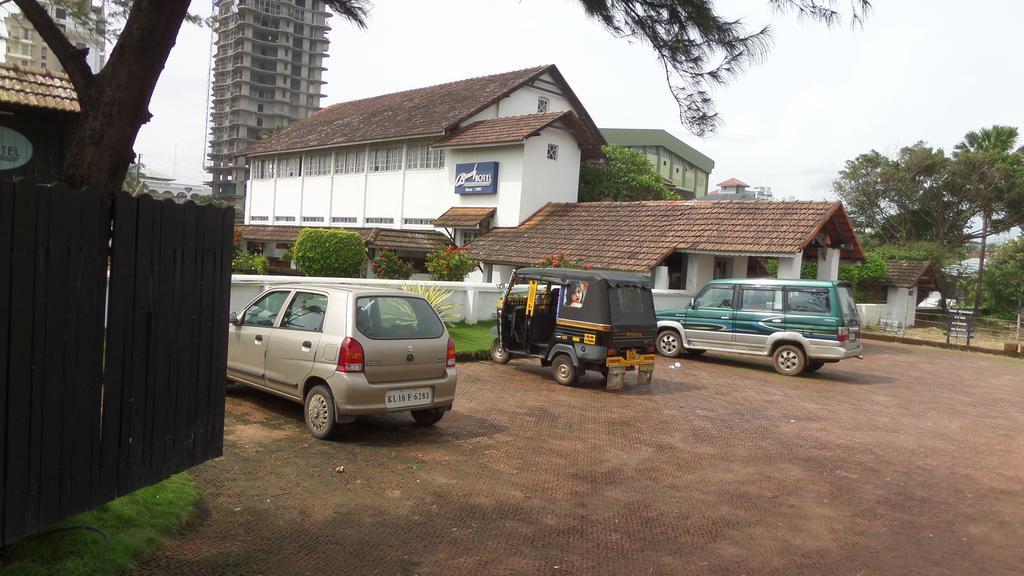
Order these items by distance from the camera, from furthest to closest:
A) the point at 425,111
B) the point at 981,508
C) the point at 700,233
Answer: the point at 425,111
the point at 700,233
the point at 981,508

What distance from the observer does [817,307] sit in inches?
557

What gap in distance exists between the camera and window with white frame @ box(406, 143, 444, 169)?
99.0ft

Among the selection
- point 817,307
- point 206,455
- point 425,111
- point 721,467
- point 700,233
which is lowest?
point 721,467

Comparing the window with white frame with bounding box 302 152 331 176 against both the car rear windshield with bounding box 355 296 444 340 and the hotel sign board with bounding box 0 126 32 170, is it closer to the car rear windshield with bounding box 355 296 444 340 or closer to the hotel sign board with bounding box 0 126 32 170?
the hotel sign board with bounding box 0 126 32 170

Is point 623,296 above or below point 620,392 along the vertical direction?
above

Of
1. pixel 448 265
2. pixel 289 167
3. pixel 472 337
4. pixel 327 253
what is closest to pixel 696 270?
pixel 448 265

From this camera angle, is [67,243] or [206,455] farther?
[206,455]

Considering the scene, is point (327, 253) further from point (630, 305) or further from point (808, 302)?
point (808, 302)

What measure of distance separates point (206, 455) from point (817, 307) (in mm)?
12325

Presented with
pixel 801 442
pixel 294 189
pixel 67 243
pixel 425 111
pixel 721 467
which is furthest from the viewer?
pixel 294 189

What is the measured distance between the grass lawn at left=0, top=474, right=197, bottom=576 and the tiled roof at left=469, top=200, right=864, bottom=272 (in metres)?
16.1

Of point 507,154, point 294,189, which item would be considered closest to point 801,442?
point 507,154

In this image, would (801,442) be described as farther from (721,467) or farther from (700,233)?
(700,233)

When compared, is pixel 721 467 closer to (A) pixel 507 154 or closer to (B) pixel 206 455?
(B) pixel 206 455
